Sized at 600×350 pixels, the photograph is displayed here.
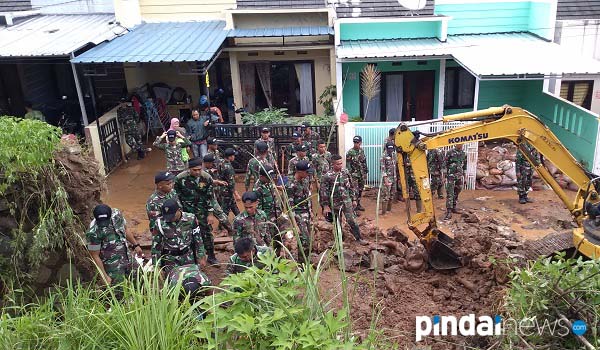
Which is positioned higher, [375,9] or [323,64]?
[375,9]

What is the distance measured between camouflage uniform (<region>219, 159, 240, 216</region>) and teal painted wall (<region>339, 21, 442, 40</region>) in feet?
19.1

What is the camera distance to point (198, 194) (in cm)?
711

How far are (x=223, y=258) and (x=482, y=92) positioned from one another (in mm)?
9482

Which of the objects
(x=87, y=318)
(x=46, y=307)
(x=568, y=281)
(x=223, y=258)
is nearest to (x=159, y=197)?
(x=223, y=258)

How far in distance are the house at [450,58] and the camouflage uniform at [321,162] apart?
182 centimetres

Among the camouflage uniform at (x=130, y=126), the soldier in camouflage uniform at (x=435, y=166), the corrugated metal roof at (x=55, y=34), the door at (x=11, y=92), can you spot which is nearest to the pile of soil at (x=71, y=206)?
the corrugated metal roof at (x=55, y=34)

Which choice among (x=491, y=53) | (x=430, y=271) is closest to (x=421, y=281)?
(x=430, y=271)

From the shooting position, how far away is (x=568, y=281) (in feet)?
11.9

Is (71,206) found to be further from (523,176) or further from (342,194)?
(523,176)

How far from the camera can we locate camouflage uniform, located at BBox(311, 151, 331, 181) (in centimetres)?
882

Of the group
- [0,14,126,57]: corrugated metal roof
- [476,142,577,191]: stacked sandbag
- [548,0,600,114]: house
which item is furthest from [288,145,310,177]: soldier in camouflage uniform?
[548,0,600,114]: house

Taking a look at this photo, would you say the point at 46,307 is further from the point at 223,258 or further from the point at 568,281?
the point at 568,281

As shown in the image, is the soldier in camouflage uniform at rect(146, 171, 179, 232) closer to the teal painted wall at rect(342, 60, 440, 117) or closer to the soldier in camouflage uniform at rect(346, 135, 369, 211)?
the soldier in camouflage uniform at rect(346, 135, 369, 211)

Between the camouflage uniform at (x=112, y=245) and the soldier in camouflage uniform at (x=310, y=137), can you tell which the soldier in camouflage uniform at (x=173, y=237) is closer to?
the camouflage uniform at (x=112, y=245)
